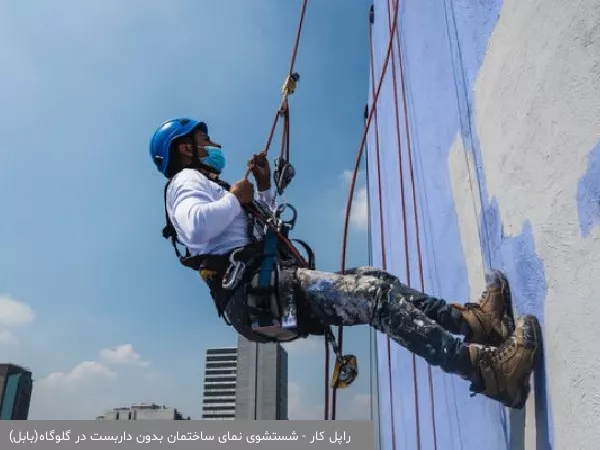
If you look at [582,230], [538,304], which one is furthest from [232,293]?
[582,230]

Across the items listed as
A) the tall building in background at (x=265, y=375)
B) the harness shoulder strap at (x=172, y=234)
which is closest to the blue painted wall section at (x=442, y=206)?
the harness shoulder strap at (x=172, y=234)

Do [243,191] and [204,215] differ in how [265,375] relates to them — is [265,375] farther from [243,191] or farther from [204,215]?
[204,215]

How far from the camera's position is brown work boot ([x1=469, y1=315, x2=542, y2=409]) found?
1768 mm

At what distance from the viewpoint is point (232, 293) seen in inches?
88.4

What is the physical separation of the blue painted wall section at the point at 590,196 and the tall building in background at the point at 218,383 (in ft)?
138

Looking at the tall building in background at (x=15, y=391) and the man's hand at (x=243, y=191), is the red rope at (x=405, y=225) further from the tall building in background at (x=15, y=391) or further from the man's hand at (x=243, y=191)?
the tall building in background at (x=15, y=391)

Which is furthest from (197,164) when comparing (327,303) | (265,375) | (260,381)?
(265,375)

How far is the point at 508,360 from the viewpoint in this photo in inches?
70.1

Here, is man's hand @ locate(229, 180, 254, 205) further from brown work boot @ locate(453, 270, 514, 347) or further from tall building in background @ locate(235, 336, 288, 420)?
tall building in background @ locate(235, 336, 288, 420)

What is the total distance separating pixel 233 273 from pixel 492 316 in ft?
3.31

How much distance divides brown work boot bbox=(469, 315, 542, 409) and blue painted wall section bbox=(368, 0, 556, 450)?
0.06 m

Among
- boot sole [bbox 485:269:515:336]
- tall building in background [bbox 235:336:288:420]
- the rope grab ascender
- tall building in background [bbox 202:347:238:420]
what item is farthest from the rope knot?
tall building in background [bbox 202:347:238:420]

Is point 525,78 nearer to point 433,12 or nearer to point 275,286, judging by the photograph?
point 275,286

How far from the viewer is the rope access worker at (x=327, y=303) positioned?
5.89 feet
